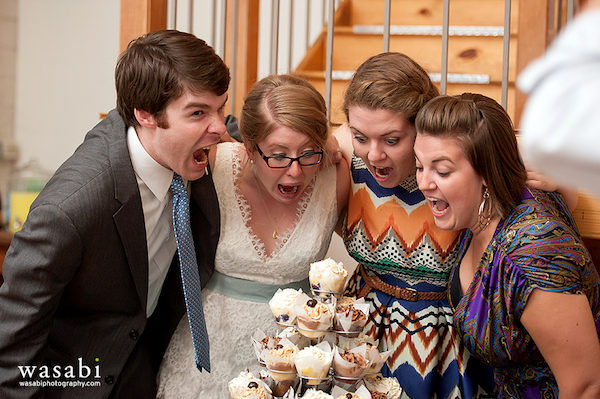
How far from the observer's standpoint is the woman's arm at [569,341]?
136 centimetres

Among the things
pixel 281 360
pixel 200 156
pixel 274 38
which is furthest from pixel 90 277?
pixel 274 38

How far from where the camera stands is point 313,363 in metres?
1.16

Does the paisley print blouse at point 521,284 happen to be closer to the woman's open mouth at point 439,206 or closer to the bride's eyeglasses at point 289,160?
the woman's open mouth at point 439,206

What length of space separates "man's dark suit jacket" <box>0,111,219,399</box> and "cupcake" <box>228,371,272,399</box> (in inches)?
22.6

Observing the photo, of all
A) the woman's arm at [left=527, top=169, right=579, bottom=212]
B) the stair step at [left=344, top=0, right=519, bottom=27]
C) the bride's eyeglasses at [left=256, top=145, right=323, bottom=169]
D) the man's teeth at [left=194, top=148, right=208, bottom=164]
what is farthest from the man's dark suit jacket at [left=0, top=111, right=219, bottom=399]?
the stair step at [left=344, top=0, right=519, bottom=27]

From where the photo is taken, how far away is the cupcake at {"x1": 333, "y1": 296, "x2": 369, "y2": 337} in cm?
123

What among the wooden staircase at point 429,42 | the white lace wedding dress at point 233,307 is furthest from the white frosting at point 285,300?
the wooden staircase at point 429,42

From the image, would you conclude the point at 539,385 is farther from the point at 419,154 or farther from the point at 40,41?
the point at 40,41

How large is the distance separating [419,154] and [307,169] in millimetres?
317

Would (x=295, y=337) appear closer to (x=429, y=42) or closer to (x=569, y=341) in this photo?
(x=569, y=341)

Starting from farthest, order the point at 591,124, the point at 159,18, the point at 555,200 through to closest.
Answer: the point at 159,18
the point at 555,200
the point at 591,124

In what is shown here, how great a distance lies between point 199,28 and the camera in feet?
13.9

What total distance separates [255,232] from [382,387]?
0.71 m

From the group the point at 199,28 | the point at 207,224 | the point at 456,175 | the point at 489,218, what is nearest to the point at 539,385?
the point at 489,218
